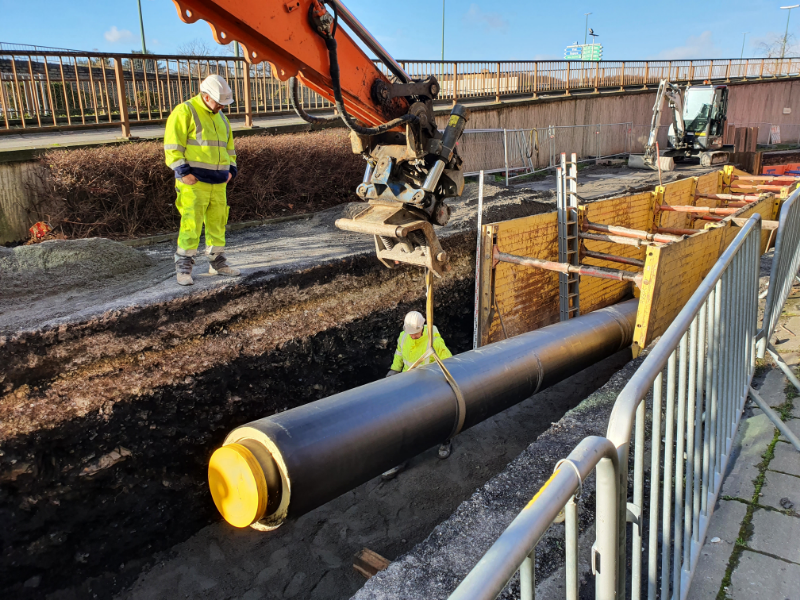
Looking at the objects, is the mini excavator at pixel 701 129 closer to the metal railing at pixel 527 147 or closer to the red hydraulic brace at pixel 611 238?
the metal railing at pixel 527 147

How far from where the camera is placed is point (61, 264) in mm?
6129

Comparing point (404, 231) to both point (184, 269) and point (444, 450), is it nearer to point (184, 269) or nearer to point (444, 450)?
point (444, 450)

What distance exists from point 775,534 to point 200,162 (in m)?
5.18

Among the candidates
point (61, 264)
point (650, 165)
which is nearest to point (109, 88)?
point (61, 264)

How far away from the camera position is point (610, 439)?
1.46m

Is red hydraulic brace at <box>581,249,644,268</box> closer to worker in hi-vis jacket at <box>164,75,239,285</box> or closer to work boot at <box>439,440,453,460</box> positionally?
work boot at <box>439,440,453,460</box>

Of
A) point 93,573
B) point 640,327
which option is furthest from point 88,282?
point 640,327

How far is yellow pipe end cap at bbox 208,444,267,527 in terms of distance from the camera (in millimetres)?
2510

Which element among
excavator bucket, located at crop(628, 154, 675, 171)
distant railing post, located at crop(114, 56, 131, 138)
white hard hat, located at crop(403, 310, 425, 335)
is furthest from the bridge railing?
excavator bucket, located at crop(628, 154, 675, 171)

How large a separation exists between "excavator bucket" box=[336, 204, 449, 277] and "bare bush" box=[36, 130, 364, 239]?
5.71 meters

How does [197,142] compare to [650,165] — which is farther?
[650,165]

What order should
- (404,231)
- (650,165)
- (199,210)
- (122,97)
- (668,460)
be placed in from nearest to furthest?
(668,460), (404,231), (199,210), (122,97), (650,165)

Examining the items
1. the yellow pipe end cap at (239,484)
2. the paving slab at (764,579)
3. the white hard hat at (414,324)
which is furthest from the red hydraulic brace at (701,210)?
the yellow pipe end cap at (239,484)

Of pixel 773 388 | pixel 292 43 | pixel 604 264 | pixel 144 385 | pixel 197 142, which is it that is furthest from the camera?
pixel 604 264
